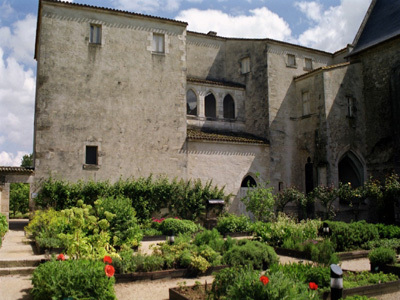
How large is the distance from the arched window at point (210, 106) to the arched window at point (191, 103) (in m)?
1.41

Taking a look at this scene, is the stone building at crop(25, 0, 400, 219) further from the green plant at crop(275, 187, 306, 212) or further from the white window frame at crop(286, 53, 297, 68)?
the green plant at crop(275, 187, 306, 212)

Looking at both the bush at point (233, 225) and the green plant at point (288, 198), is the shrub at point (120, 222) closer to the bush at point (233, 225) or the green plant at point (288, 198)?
the bush at point (233, 225)

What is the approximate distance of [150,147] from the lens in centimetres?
2167

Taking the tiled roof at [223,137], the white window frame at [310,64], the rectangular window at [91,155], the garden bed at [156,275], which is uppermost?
the white window frame at [310,64]

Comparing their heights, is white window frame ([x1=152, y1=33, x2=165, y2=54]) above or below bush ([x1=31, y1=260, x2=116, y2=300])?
above

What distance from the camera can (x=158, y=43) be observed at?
75.0ft

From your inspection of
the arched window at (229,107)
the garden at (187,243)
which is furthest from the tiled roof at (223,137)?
the garden at (187,243)

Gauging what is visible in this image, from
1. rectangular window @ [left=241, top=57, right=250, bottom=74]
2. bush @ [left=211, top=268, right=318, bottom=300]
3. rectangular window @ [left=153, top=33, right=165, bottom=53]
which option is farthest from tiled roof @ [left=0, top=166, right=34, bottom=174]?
rectangular window @ [left=241, top=57, right=250, bottom=74]

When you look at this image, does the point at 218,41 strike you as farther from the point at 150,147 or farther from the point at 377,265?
the point at 377,265

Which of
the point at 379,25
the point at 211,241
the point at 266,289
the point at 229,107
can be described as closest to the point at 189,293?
the point at 266,289

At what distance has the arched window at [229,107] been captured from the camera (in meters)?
26.7

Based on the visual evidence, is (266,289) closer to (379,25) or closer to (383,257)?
(383,257)

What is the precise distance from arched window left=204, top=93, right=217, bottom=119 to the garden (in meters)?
6.16

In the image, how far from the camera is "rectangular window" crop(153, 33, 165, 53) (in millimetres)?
22766
